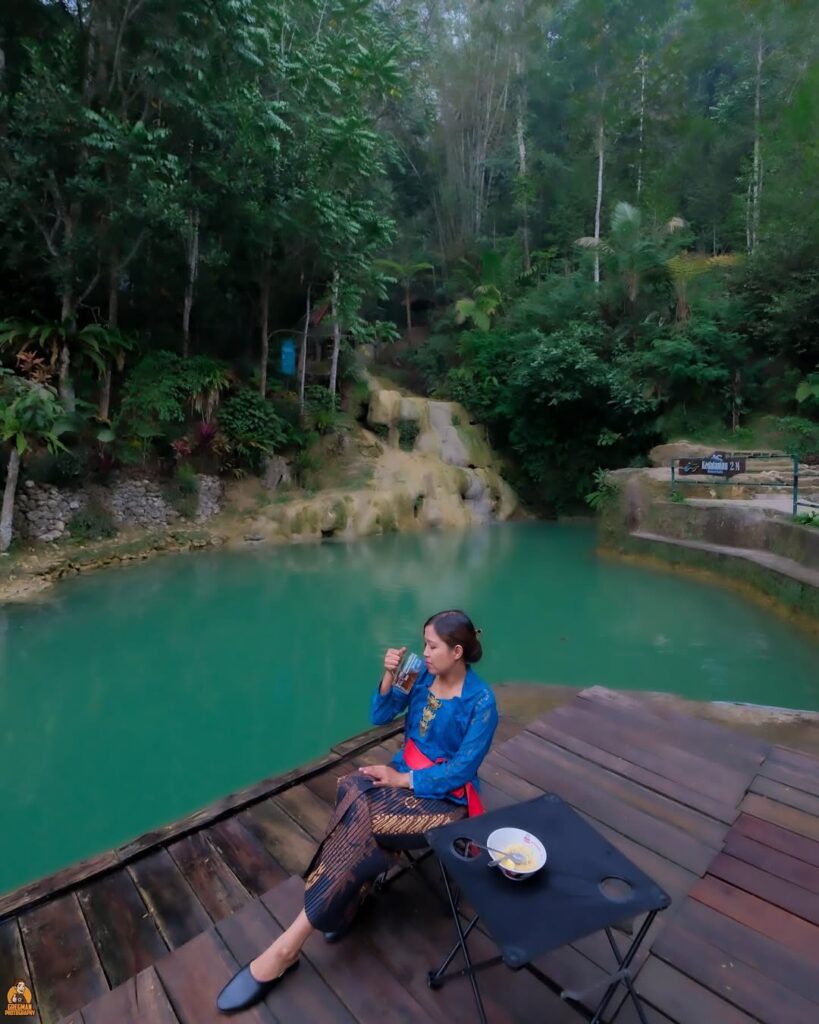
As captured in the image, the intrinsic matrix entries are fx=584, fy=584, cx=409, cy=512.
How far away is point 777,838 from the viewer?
207 cm

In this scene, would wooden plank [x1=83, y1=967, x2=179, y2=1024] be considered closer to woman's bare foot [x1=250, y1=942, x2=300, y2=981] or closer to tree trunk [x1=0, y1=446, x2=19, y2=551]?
woman's bare foot [x1=250, y1=942, x2=300, y2=981]

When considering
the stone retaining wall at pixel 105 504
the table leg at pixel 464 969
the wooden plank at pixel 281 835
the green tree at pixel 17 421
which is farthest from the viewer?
the stone retaining wall at pixel 105 504

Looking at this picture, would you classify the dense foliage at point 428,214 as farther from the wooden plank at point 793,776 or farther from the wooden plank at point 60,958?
the wooden plank at point 793,776

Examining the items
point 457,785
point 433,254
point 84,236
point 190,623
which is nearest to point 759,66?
point 433,254

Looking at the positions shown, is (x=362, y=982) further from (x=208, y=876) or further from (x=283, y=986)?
(x=208, y=876)

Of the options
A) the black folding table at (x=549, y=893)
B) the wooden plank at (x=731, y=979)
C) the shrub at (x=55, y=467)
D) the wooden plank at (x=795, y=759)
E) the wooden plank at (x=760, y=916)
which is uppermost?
the shrub at (x=55, y=467)

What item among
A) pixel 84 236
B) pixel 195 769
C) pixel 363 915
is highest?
pixel 84 236

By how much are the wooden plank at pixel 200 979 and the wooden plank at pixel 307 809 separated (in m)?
0.65

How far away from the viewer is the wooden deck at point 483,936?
150 cm

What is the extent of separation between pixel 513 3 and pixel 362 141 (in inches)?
511

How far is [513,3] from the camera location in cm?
1877

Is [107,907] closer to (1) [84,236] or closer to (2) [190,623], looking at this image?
(2) [190,623]

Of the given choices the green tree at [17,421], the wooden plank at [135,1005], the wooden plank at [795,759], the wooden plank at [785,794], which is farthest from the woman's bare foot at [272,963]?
the green tree at [17,421]

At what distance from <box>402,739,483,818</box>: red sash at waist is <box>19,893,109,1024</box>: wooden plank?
1.11m
